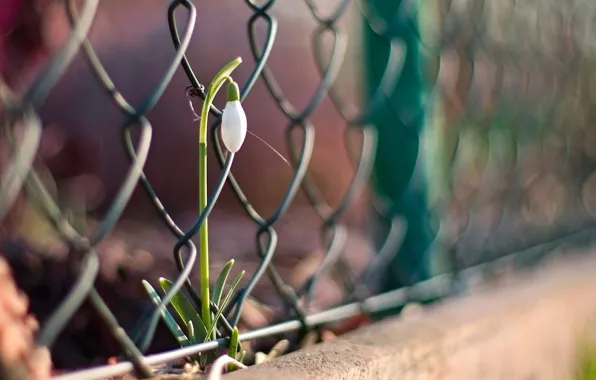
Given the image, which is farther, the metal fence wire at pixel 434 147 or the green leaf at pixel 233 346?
the green leaf at pixel 233 346

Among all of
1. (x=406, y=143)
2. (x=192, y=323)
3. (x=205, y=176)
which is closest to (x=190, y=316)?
(x=192, y=323)

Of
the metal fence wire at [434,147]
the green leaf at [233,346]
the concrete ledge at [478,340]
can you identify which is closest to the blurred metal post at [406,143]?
the metal fence wire at [434,147]

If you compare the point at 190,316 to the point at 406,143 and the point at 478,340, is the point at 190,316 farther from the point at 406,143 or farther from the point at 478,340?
the point at 406,143

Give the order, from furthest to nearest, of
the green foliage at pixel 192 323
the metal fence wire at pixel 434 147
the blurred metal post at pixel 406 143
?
the blurred metal post at pixel 406 143
the green foliage at pixel 192 323
the metal fence wire at pixel 434 147

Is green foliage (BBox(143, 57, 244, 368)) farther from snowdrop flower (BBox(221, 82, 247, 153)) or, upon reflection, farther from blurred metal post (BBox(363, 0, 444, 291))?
blurred metal post (BBox(363, 0, 444, 291))

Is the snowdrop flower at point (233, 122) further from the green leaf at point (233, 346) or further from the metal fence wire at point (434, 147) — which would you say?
the green leaf at point (233, 346)

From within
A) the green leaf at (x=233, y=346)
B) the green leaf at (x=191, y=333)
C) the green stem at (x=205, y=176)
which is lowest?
the green leaf at (x=233, y=346)

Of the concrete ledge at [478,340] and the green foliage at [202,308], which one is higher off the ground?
the green foliage at [202,308]

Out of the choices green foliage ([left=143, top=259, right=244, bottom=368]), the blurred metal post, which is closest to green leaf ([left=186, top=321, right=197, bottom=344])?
green foliage ([left=143, top=259, right=244, bottom=368])

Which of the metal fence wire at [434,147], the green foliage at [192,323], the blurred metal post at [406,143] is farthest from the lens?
the blurred metal post at [406,143]
